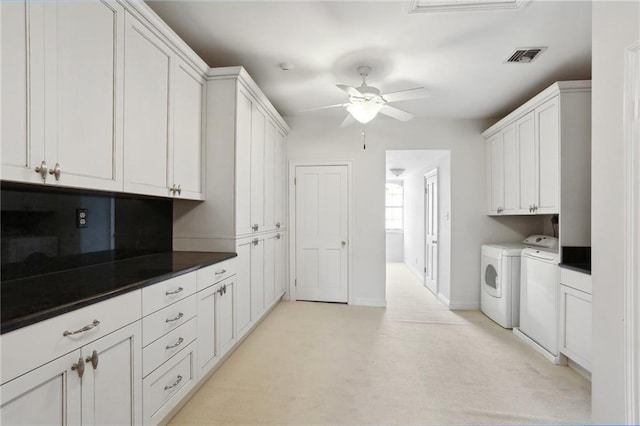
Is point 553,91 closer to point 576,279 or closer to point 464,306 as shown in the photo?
point 576,279

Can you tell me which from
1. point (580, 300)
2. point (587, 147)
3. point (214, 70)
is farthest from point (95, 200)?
point (587, 147)

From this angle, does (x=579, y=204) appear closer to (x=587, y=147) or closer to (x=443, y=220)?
(x=587, y=147)

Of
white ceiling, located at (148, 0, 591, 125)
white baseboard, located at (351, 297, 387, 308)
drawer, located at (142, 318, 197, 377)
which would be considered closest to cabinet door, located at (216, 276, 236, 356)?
drawer, located at (142, 318, 197, 377)

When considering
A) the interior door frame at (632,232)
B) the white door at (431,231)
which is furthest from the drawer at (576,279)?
the white door at (431,231)

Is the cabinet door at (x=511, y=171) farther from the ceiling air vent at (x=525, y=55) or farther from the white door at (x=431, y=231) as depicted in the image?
the white door at (x=431, y=231)

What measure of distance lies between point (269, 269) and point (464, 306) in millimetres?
2684

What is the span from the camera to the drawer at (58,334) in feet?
2.90

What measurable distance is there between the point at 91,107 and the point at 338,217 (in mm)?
3131

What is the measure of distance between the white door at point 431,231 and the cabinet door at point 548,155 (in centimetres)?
188

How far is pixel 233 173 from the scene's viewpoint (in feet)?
8.04

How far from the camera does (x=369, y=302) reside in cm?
407

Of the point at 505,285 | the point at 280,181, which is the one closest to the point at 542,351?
the point at 505,285

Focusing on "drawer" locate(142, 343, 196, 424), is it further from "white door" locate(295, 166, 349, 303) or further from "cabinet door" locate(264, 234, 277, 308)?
"white door" locate(295, 166, 349, 303)

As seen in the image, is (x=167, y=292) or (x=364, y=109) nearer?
(x=167, y=292)
